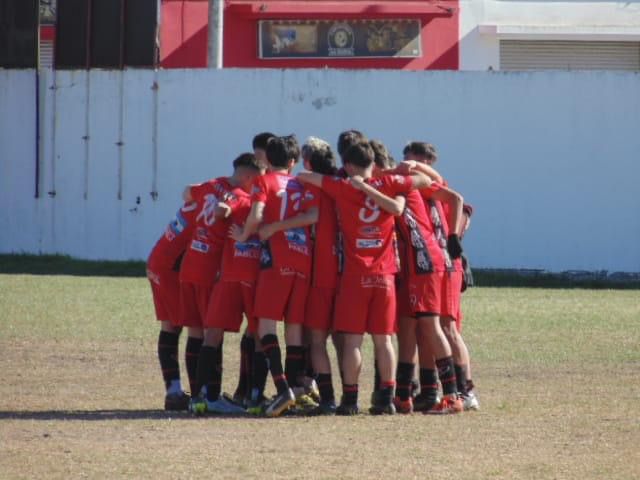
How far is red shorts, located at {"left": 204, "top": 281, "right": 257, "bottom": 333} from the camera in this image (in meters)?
9.89

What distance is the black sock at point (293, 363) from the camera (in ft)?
32.6

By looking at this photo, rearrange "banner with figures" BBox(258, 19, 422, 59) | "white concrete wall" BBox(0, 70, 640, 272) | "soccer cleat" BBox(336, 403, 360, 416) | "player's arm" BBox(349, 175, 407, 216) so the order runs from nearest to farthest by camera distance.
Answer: "player's arm" BBox(349, 175, 407, 216)
"soccer cleat" BBox(336, 403, 360, 416)
"white concrete wall" BBox(0, 70, 640, 272)
"banner with figures" BBox(258, 19, 422, 59)

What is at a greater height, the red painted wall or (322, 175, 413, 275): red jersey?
the red painted wall

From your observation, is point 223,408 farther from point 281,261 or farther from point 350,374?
point 281,261

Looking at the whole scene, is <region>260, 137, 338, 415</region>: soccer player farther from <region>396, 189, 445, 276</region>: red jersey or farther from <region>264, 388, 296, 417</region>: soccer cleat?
<region>396, 189, 445, 276</region>: red jersey

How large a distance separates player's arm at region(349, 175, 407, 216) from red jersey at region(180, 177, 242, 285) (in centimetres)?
95

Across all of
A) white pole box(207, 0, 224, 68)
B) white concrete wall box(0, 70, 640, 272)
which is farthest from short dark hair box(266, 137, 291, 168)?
white pole box(207, 0, 224, 68)

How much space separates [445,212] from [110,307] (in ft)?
24.6

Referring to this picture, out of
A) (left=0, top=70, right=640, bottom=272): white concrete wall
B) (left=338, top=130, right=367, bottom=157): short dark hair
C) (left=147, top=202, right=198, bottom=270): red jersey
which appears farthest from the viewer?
(left=0, top=70, right=640, bottom=272): white concrete wall

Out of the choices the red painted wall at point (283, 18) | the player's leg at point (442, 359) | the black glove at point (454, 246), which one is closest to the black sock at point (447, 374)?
the player's leg at point (442, 359)

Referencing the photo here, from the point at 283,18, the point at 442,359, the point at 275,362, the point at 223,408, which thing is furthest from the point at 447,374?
the point at 283,18

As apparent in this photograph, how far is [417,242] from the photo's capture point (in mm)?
9898

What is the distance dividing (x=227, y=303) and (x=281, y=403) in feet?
2.61

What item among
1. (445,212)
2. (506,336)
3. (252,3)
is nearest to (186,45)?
(252,3)
